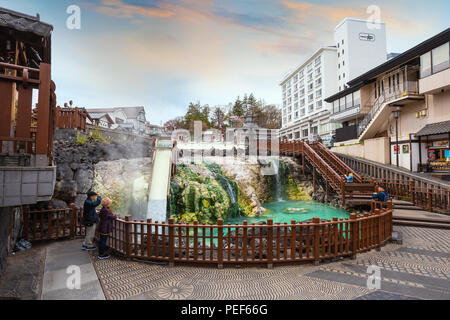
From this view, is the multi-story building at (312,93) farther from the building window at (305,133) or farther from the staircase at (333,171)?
the staircase at (333,171)

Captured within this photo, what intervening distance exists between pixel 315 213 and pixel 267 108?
200ft

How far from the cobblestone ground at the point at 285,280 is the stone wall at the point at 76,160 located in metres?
7.53

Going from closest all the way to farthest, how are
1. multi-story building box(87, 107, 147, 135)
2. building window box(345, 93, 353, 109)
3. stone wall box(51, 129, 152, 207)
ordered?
stone wall box(51, 129, 152, 207), building window box(345, 93, 353, 109), multi-story building box(87, 107, 147, 135)

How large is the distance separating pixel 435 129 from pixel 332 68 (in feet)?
121

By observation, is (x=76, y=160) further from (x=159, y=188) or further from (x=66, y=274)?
(x=66, y=274)

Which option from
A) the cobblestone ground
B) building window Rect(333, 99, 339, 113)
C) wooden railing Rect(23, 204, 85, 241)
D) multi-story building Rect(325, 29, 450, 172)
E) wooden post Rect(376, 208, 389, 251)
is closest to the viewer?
the cobblestone ground

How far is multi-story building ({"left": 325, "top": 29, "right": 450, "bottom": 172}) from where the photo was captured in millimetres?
17125

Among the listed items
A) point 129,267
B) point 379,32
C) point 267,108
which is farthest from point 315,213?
point 267,108

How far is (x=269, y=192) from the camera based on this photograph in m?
20.8

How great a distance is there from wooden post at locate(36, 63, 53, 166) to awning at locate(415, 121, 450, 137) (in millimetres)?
22166

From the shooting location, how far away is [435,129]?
1723 centimetres

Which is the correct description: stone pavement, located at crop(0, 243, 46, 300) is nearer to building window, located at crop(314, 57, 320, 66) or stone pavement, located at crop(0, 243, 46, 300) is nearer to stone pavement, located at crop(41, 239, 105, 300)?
stone pavement, located at crop(41, 239, 105, 300)

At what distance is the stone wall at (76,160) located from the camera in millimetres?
12338

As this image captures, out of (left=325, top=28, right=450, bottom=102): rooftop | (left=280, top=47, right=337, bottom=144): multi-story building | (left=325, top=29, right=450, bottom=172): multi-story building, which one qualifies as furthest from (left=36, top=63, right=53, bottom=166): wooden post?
(left=280, top=47, right=337, bottom=144): multi-story building
